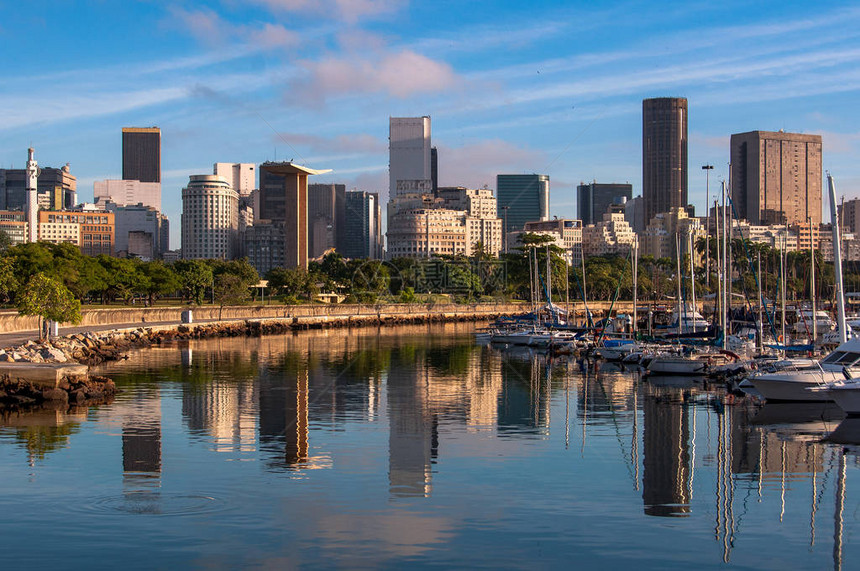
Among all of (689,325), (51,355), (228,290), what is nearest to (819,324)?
(689,325)

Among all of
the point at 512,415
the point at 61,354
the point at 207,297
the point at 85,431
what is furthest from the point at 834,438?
the point at 207,297

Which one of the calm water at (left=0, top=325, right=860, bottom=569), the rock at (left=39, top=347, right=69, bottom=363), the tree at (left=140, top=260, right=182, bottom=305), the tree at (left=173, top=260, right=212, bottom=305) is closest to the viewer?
the calm water at (left=0, top=325, right=860, bottom=569)

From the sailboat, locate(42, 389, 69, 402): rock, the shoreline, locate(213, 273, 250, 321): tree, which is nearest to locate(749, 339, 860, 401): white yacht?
the sailboat

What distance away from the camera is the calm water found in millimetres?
20906

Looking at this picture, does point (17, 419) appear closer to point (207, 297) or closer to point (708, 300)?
point (207, 297)

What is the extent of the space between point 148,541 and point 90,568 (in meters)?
1.72

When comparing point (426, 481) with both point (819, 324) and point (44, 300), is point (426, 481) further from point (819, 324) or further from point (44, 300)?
point (819, 324)

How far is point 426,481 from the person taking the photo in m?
27.4

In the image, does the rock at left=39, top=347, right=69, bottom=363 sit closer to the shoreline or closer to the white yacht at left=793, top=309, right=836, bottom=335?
the shoreline

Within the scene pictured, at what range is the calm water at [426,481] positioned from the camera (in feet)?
68.6

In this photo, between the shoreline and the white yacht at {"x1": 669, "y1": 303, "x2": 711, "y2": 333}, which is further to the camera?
the white yacht at {"x1": 669, "y1": 303, "x2": 711, "y2": 333}

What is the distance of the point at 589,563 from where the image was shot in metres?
20.1

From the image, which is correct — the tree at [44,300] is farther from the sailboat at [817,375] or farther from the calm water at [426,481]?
the sailboat at [817,375]

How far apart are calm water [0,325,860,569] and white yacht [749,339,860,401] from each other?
91 cm
